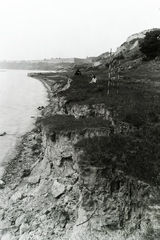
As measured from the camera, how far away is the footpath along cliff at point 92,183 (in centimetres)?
979

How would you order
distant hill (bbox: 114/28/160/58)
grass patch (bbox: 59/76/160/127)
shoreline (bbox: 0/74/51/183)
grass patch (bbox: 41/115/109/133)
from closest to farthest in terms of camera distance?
1. grass patch (bbox: 41/115/109/133)
2. grass patch (bbox: 59/76/160/127)
3. shoreline (bbox: 0/74/51/183)
4. distant hill (bbox: 114/28/160/58)

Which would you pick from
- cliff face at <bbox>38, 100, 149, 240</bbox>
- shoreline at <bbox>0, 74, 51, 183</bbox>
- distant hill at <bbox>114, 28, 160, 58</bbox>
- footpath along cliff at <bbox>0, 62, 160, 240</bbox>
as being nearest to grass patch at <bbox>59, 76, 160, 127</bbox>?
footpath along cliff at <bbox>0, 62, 160, 240</bbox>

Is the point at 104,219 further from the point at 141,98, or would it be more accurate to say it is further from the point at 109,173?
the point at 141,98

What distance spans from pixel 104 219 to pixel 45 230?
301 centimetres

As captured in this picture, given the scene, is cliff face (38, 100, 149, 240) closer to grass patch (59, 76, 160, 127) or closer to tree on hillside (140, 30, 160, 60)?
grass patch (59, 76, 160, 127)

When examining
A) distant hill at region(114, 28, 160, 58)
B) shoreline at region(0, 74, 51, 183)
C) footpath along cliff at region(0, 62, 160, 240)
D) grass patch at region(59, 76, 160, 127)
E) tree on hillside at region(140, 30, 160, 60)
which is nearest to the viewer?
footpath along cliff at region(0, 62, 160, 240)

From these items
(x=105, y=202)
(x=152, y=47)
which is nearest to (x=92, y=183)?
(x=105, y=202)

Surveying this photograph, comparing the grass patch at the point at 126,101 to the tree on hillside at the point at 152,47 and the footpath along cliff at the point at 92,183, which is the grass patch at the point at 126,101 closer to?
the footpath along cliff at the point at 92,183

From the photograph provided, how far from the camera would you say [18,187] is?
49.3ft

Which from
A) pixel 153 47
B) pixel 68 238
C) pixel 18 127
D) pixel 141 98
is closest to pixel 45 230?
pixel 68 238

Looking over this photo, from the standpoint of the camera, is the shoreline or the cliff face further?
the shoreline

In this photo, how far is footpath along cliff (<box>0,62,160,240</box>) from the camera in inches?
385

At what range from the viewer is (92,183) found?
11.1 metres

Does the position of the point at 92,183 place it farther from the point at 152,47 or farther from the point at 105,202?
the point at 152,47
